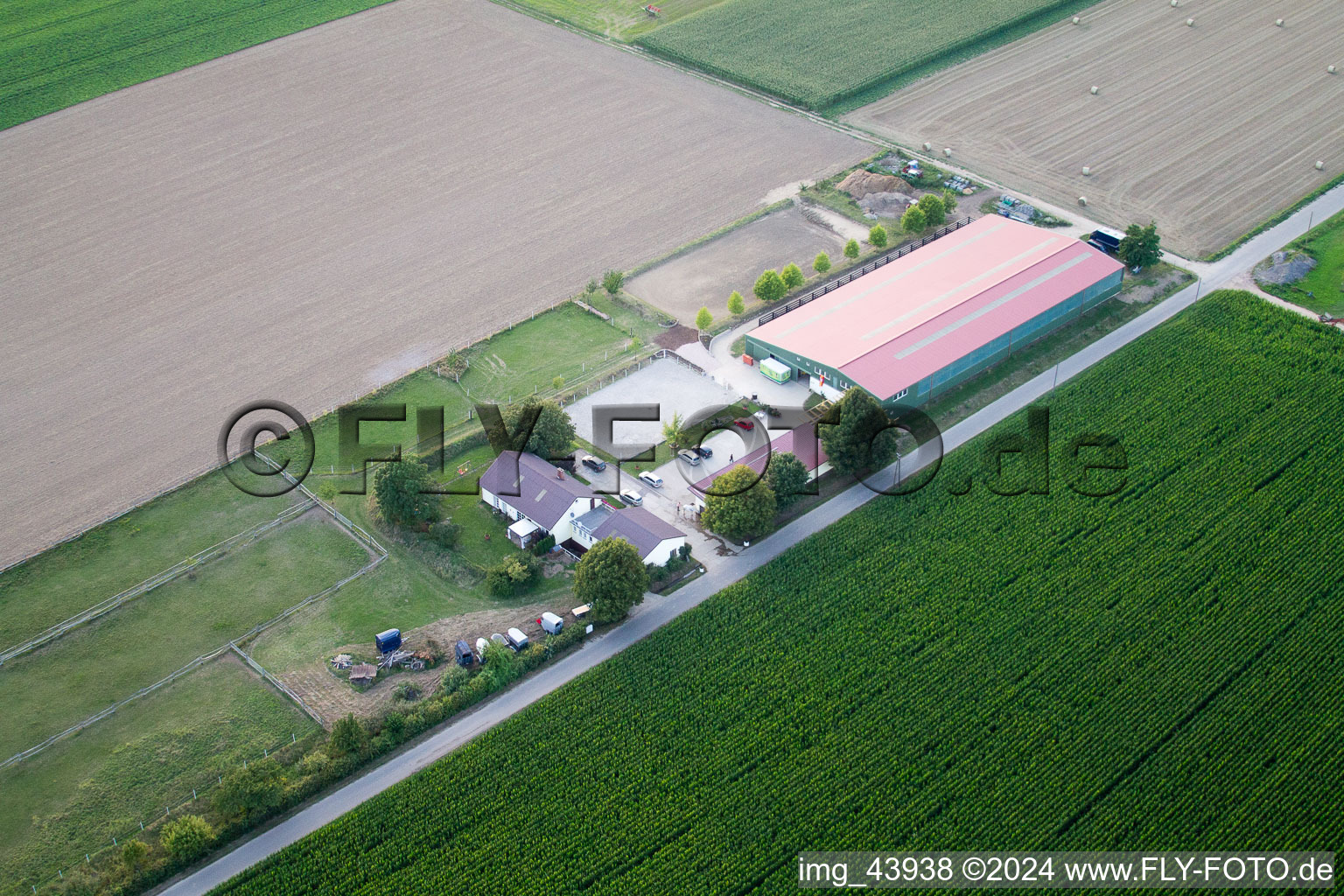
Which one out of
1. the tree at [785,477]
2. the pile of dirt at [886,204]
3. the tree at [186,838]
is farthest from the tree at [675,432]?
the tree at [186,838]

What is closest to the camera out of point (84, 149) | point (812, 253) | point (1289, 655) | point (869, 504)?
point (1289, 655)

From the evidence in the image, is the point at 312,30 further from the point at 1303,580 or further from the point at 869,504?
the point at 1303,580

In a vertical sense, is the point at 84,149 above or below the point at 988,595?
above

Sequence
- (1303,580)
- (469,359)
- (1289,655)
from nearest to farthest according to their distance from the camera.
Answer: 1. (1289,655)
2. (1303,580)
3. (469,359)

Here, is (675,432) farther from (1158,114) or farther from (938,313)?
(1158,114)

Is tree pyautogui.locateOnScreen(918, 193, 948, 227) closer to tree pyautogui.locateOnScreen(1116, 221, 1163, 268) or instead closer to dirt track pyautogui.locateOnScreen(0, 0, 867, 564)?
dirt track pyautogui.locateOnScreen(0, 0, 867, 564)

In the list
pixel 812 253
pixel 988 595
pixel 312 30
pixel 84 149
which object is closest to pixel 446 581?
pixel 988 595

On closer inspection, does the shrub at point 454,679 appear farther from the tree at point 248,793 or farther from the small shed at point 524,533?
the small shed at point 524,533
